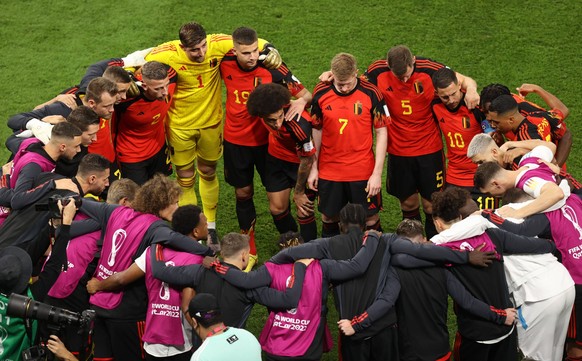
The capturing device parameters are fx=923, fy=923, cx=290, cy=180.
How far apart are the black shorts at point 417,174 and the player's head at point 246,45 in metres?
1.50

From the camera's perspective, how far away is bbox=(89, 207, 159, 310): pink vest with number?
6082mm

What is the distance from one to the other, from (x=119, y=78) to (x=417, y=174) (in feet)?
8.81

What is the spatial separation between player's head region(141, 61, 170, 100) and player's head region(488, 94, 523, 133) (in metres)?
2.67

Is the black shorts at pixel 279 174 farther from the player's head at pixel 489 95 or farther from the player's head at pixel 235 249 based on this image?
the player's head at pixel 235 249

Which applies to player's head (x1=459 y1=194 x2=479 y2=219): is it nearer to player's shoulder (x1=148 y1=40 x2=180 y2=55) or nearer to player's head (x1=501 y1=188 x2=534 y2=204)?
player's head (x1=501 y1=188 x2=534 y2=204)

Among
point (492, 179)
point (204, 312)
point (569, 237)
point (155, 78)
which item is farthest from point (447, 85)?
point (204, 312)

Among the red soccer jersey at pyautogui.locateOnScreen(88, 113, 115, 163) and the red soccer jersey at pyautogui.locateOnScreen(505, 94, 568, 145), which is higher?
the red soccer jersey at pyautogui.locateOnScreen(505, 94, 568, 145)

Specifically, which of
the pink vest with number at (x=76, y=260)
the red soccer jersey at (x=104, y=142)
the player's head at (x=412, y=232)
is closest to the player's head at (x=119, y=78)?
the red soccer jersey at (x=104, y=142)

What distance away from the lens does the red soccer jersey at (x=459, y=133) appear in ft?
25.2

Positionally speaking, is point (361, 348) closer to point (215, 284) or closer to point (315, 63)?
point (215, 284)

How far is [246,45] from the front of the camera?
7750mm

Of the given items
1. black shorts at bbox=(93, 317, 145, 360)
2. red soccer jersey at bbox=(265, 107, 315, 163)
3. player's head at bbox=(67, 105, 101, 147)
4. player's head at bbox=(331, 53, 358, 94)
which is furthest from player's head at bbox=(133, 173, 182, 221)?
player's head at bbox=(331, 53, 358, 94)

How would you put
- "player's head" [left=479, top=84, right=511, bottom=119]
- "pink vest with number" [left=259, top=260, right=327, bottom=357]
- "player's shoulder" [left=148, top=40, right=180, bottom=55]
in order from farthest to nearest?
"player's shoulder" [left=148, top=40, right=180, bottom=55], "player's head" [left=479, top=84, right=511, bottom=119], "pink vest with number" [left=259, top=260, right=327, bottom=357]

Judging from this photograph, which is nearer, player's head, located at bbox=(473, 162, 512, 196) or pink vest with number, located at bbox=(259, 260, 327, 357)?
pink vest with number, located at bbox=(259, 260, 327, 357)
